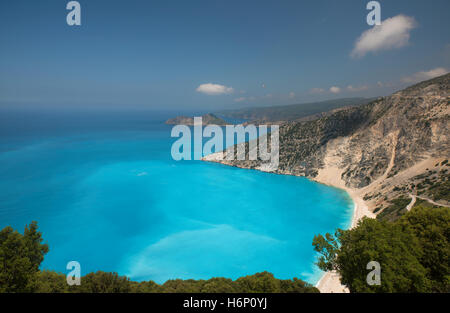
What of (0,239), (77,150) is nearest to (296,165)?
(0,239)

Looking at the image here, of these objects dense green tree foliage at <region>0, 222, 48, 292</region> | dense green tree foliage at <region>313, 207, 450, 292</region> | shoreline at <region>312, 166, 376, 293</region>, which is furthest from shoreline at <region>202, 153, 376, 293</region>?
dense green tree foliage at <region>0, 222, 48, 292</region>

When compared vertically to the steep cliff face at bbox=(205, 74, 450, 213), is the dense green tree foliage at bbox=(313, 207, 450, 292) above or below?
below

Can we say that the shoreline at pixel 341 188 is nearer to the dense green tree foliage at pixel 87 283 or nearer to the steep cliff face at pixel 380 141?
the steep cliff face at pixel 380 141

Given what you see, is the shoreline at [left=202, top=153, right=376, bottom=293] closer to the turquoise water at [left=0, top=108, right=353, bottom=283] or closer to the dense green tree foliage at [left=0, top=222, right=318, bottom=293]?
the turquoise water at [left=0, top=108, right=353, bottom=283]

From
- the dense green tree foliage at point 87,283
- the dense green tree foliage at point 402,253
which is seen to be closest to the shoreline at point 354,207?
the dense green tree foliage at point 402,253

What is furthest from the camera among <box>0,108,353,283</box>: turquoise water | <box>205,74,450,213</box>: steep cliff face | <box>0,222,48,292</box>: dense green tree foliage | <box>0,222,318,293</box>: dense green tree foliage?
<box>205,74,450,213</box>: steep cliff face

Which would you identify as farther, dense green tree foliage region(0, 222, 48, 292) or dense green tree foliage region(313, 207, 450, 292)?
dense green tree foliage region(313, 207, 450, 292)

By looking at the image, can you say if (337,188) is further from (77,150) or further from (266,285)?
(77,150)

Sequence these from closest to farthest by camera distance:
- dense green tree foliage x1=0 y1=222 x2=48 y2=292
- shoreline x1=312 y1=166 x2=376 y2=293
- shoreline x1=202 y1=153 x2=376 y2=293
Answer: dense green tree foliage x1=0 y1=222 x2=48 y2=292
shoreline x1=312 y1=166 x2=376 y2=293
shoreline x1=202 y1=153 x2=376 y2=293
